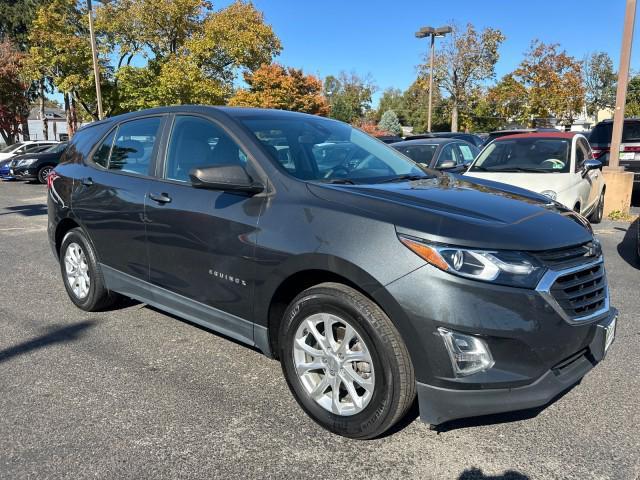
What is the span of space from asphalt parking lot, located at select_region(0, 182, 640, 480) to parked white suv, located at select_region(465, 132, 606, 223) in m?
3.15

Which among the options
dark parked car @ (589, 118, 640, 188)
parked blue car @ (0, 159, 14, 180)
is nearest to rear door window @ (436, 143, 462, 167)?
dark parked car @ (589, 118, 640, 188)

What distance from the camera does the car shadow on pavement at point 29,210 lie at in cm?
1132

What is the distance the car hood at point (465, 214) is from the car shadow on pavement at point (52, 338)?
8.29 feet

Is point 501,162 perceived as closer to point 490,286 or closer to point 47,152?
point 490,286

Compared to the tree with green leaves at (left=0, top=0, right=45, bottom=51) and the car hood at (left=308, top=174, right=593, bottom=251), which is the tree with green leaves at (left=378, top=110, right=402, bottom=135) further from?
the car hood at (left=308, top=174, right=593, bottom=251)

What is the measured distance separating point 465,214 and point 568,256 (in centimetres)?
53

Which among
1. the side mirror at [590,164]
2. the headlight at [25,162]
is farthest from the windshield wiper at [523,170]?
the headlight at [25,162]

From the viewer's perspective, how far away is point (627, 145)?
432 inches

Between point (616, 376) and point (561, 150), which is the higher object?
point (561, 150)

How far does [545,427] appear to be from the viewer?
2.78 metres

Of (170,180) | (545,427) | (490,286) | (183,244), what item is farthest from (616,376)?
(170,180)

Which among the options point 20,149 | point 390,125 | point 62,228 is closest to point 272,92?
point 20,149

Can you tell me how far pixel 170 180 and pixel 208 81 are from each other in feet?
85.2

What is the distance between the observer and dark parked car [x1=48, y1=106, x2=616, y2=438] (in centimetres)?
228
